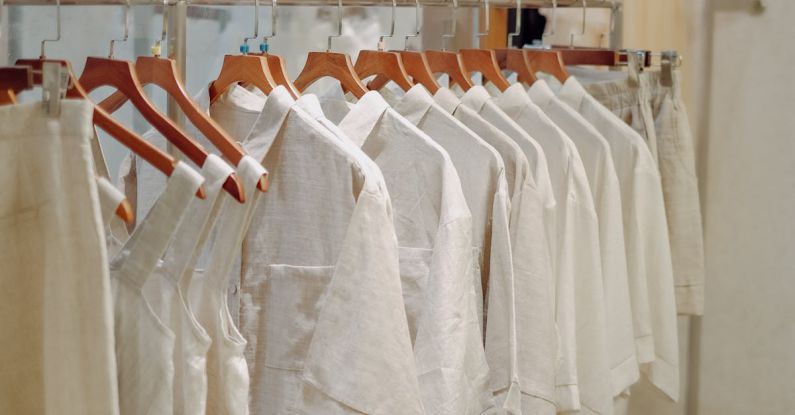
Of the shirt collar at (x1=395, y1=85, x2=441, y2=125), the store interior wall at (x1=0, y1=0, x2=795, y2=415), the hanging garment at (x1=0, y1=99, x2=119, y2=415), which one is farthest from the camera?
the store interior wall at (x1=0, y1=0, x2=795, y2=415)

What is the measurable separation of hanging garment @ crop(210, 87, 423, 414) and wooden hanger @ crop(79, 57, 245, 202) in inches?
5.7

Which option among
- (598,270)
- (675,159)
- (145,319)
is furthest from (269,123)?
(675,159)

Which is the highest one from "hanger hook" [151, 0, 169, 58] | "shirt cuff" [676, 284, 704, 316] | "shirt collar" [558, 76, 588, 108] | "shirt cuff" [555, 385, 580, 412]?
"hanger hook" [151, 0, 169, 58]

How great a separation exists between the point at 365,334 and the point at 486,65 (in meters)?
0.66

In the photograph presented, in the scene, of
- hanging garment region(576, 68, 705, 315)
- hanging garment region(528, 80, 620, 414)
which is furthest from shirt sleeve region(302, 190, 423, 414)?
hanging garment region(576, 68, 705, 315)

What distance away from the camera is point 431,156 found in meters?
1.35

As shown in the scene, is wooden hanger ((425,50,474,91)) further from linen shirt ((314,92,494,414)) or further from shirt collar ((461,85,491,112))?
linen shirt ((314,92,494,414))

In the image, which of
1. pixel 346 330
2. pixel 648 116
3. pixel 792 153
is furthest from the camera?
pixel 792 153

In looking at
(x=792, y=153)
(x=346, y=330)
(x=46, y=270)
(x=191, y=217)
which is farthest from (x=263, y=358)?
(x=792, y=153)

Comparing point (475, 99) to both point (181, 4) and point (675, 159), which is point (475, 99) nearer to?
point (181, 4)

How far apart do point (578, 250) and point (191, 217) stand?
0.80 metres

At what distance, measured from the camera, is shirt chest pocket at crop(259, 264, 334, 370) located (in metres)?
1.23

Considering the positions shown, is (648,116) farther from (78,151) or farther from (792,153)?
(78,151)

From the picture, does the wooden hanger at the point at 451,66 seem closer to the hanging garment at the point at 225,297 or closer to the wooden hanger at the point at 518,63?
the wooden hanger at the point at 518,63
